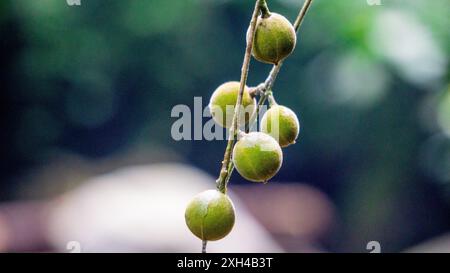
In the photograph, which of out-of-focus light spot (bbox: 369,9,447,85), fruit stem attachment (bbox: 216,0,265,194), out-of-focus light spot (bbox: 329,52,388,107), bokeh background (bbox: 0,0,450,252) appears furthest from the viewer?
bokeh background (bbox: 0,0,450,252)

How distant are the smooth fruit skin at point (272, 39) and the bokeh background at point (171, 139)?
1.53 metres

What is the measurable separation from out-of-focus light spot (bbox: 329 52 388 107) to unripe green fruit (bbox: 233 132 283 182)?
1.28 m

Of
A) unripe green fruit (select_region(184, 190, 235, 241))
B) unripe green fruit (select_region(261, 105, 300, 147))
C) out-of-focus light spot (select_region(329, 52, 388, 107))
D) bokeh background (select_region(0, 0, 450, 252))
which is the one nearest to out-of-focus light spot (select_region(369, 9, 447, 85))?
out-of-focus light spot (select_region(329, 52, 388, 107))

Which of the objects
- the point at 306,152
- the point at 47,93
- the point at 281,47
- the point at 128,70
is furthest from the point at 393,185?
the point at 281,47

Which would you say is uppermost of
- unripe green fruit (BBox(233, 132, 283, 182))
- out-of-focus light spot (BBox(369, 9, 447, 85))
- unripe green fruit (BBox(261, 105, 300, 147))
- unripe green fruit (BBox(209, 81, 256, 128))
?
out-of-focus light spot (BBox(369, 9, 447, 85))

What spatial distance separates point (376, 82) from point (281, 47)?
1.62 m

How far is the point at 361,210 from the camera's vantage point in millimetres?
2721

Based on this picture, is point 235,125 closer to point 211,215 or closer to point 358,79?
point 211,215

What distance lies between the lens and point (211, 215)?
0.47 metres

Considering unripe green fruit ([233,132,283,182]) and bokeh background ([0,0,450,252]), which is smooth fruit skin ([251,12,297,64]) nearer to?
unripe green fruit ([233,132,283,182])

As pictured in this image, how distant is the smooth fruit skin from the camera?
487 mm

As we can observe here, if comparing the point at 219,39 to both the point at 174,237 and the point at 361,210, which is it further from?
the point at 174,237

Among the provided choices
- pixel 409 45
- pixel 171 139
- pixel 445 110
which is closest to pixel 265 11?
pixel 445 110

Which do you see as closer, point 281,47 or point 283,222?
point 281,47
